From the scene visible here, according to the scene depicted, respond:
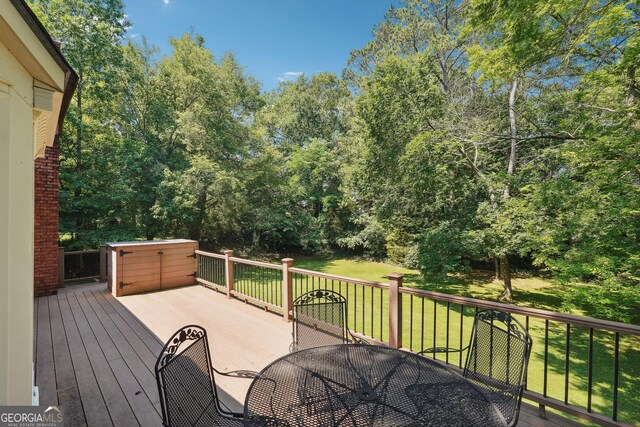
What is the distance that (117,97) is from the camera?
11.2 metres

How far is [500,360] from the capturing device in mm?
2127

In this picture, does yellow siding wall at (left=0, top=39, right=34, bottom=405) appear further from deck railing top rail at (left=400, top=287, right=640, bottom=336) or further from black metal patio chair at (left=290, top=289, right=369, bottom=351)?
deck railing top rail at (left=400, top=287, right=640, bottom=336)

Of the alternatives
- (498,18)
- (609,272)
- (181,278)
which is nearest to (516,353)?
(609,272)

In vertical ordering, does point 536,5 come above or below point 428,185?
above

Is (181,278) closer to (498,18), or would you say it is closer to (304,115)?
(498,18)

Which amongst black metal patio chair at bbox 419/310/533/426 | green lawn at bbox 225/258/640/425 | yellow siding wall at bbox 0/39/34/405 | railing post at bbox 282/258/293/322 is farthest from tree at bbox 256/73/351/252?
black metal patio chair at bbox 419/310/533/426

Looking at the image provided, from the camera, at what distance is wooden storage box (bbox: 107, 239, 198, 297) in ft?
18.6

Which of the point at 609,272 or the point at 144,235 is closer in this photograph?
the point at 609,272

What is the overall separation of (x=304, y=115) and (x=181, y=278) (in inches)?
612

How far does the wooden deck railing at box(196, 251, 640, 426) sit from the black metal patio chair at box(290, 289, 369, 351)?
1.47ft

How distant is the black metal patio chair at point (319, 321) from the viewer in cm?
300

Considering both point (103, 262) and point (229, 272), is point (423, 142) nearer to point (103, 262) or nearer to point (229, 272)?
point (229, 272)

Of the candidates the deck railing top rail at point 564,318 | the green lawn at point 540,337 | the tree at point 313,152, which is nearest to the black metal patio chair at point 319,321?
the green lawn at point 540,337

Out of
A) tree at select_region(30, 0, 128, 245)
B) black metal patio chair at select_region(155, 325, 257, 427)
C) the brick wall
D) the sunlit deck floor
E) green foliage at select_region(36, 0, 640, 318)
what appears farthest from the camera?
tree at select_region(30, 0, 128, 245)
